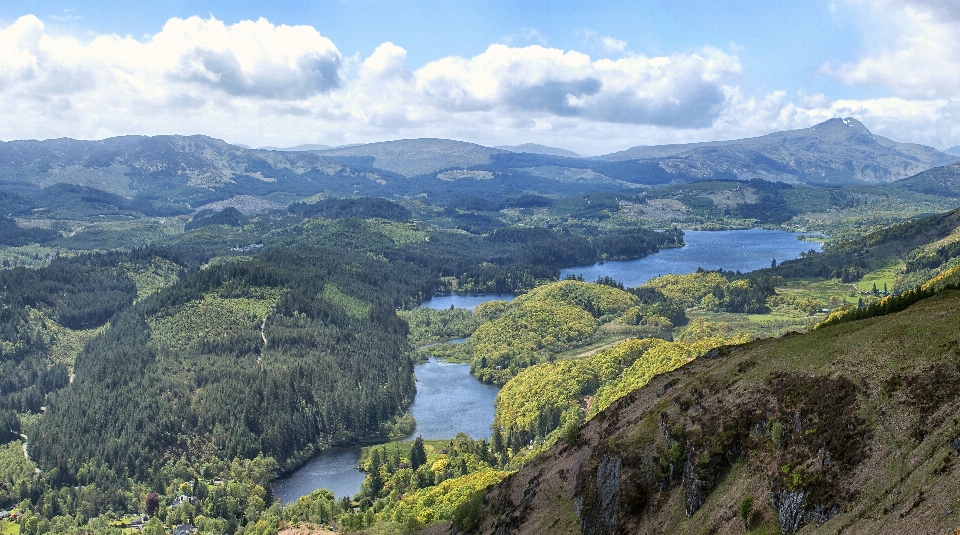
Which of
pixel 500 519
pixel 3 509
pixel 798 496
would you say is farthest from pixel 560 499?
pixel 3 509

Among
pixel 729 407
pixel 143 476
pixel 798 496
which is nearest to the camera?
pixel 798 496

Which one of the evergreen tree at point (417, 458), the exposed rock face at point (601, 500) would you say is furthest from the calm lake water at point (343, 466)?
the exposed rock face at point (601, 500)

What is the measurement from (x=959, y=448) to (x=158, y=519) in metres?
140

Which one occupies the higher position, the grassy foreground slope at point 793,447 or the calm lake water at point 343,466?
the grassy foreground slope at point 793,447

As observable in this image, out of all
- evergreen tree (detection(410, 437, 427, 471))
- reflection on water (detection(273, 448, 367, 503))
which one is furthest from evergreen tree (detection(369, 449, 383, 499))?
reflection on water (detection(273, 448, 367, 503))

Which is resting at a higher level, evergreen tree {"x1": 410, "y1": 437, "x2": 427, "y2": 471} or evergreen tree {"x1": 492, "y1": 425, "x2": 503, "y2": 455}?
evergreen tree {"x1": 492, "y1": 425, "x2": 503, "y2": 455}

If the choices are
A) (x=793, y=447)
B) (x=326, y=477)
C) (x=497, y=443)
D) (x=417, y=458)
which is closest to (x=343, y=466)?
(x=326, y=477)

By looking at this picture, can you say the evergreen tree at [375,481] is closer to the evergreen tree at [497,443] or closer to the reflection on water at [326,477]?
the reflection on water at [326,477]

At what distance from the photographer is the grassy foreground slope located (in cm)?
5288

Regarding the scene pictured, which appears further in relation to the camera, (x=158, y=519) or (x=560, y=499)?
(x=158, y=519)

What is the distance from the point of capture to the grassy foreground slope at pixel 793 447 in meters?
52.9

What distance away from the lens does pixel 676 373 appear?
347 ft

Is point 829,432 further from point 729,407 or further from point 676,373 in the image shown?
point 676,373

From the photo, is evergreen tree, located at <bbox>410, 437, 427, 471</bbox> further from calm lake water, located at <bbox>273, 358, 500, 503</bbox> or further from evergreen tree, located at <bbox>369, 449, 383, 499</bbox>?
calm lake water, located at <bbox>273, 358, 500, 503</bbox>
